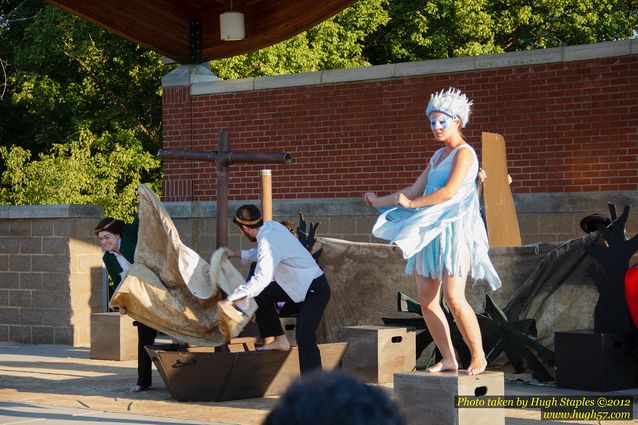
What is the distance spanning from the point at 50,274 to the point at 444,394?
28.5 ft

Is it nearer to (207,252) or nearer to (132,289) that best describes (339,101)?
(207,252)

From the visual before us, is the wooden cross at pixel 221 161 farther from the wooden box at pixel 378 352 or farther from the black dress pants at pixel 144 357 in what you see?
the wooden box at pixel 378 352

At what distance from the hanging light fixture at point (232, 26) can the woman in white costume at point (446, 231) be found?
772 centimetres

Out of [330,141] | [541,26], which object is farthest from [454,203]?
[541,26]

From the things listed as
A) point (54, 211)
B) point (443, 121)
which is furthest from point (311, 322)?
point (54, 211)

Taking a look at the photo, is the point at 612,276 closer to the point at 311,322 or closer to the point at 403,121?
the point at 311,322

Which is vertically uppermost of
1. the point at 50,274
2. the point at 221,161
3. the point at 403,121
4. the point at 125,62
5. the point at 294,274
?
the point at 125,62

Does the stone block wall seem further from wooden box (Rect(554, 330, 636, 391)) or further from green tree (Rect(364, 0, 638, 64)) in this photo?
green tree (Rect(364, 0, 638, 64))

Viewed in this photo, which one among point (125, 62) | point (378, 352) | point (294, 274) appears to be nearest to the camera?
point (294, 274)

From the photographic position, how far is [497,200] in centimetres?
752

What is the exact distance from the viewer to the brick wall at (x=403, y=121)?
39.3ft

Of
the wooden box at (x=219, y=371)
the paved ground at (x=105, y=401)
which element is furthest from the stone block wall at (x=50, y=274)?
the wooden box at (x=219, y=371)

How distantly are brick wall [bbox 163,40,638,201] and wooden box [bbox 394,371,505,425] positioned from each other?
586 centimetres

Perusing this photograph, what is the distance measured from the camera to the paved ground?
7.67 metres
